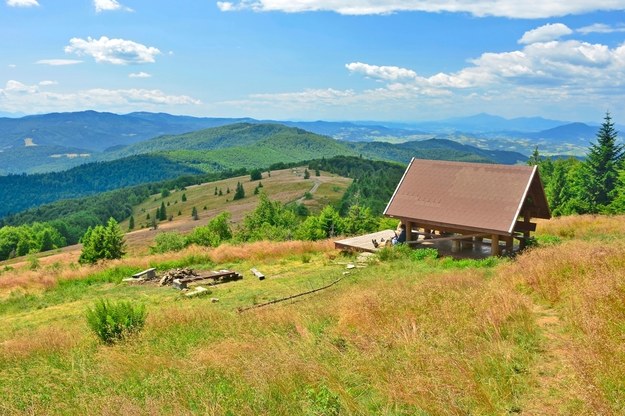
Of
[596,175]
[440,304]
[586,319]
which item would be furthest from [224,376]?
[596,175]

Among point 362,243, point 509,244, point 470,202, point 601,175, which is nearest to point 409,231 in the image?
point 362,243

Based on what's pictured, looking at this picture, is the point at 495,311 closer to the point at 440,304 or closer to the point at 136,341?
the point at 440,304

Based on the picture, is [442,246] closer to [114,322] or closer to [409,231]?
[409,231]

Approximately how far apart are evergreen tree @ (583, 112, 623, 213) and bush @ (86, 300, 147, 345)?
5073 centimetres

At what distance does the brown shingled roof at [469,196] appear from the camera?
1920cm

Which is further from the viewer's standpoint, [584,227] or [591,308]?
[584,227]

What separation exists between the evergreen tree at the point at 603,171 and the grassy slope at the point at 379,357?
147 feet

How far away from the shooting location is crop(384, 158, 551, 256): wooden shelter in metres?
19.2

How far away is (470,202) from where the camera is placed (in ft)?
66.5

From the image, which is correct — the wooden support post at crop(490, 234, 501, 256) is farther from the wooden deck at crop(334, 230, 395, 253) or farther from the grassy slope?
the grassy slope

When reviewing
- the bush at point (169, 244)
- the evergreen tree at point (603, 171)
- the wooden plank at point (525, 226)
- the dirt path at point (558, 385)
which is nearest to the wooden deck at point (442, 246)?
the wooden plank at point (525, 226)

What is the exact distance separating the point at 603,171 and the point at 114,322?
53.7 metres

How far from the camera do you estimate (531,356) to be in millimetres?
6656

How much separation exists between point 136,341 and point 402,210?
14.9m
